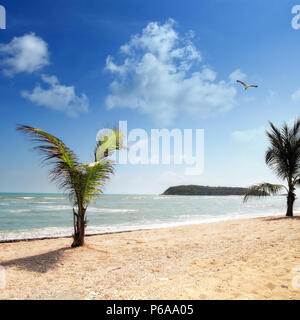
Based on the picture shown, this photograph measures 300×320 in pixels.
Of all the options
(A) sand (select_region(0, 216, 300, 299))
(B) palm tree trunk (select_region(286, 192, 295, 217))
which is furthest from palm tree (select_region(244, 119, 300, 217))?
(A) sand (select_region(0, 216, 300, 299))

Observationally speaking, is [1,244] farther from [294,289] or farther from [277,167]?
[277,167]

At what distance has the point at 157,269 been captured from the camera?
4.16m

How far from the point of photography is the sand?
2.98 m

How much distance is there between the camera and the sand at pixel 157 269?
2979 millimetres

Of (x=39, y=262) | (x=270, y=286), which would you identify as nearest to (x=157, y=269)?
(x=270, y=286)

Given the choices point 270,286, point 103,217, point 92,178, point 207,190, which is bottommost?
point 207,190

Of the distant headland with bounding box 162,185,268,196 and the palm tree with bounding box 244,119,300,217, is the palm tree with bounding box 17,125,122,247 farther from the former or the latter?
the distant headland with bounding box 162,185,268,196

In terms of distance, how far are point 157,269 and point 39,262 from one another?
2.50 metres

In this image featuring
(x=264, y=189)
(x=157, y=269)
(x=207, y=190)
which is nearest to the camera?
(x=157, y=269)

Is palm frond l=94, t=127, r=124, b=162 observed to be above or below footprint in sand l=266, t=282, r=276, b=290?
above

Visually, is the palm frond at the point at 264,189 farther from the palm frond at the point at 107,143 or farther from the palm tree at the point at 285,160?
the palm frond at the point at 107,143

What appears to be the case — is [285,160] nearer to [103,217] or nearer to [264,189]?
[264,189]

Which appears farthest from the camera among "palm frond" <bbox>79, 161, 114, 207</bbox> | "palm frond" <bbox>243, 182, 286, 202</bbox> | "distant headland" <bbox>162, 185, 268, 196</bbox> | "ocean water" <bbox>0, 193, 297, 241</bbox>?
"distant headland" <bbox>162, 185, 268, 196</bbox>

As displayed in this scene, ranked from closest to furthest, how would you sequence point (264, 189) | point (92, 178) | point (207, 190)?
1. point (92, 178)
2. point (264, 189)
3. point (207, 190)
